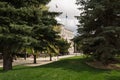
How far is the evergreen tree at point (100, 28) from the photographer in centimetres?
1488

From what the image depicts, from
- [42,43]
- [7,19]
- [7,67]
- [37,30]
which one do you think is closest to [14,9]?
[7,19]

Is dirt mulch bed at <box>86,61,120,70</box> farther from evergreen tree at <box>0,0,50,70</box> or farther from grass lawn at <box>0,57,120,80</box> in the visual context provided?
evergreen tree at <box>0,0,50,70</box>

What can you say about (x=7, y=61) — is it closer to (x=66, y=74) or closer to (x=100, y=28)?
(x=66, y=74)

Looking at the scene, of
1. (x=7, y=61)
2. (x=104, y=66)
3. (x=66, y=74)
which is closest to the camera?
(x=66, y=74)

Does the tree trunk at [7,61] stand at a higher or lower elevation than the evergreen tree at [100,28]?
lower

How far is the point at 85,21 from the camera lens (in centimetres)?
1622

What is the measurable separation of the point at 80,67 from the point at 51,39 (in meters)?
3.70

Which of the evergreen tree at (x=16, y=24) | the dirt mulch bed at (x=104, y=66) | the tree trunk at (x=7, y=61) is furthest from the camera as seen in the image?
the tree trunk at (x=7, y=61)

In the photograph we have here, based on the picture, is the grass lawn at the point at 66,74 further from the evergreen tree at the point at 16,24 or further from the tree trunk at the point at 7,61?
the tree trunk at the point at 7,61

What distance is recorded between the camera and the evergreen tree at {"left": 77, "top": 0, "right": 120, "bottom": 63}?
14875 millimetres

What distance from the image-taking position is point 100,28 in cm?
1612

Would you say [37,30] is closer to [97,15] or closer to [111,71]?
[97,15]

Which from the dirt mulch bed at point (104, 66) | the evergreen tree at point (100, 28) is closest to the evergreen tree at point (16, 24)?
the evergreen tree at point (100, 28)

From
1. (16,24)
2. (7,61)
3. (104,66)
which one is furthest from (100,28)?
(7,61)
